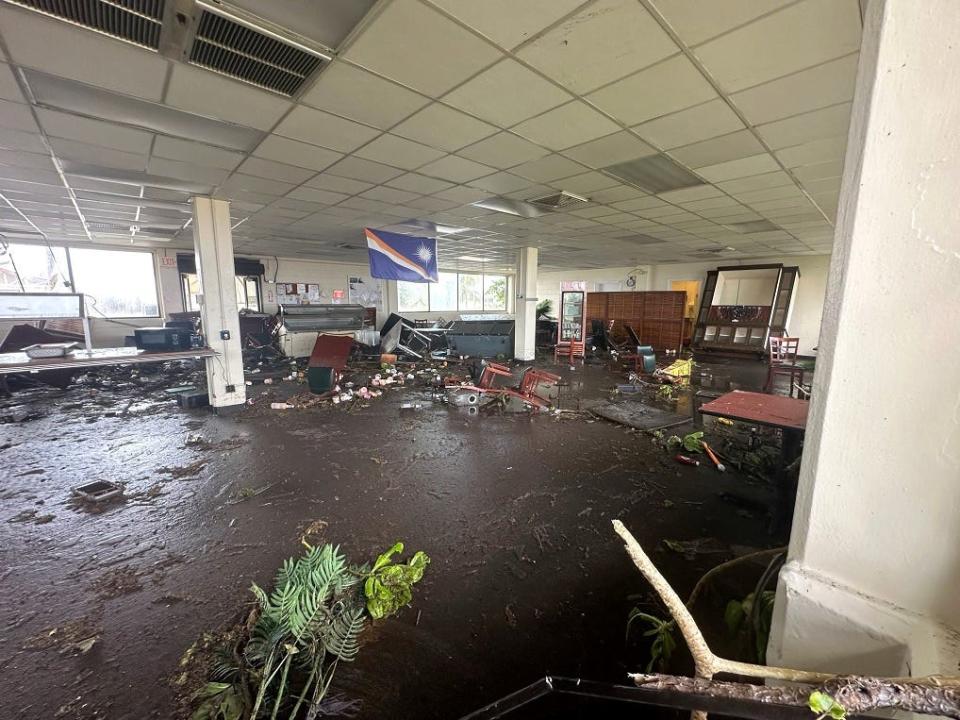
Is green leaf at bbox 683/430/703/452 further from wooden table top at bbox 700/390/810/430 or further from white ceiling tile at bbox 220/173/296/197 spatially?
white ceiling tile at bbox 220/173/296/197

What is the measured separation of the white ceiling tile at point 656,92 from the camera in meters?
2.16

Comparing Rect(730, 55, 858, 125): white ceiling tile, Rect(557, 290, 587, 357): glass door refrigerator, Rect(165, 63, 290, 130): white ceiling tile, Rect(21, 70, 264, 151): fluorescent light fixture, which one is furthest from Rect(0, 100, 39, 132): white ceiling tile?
Rect(557, 290, 587, 357): glass door refrigerator

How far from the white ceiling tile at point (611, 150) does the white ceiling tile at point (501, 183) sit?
0.76 metres

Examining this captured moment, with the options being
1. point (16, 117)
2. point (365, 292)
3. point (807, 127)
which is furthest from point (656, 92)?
point (365, 292)

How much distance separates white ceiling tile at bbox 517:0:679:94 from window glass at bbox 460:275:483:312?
13888 mm

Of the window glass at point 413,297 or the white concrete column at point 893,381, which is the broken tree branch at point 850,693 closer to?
the white concrete column at point 893,381

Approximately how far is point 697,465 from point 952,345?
3.21 meters

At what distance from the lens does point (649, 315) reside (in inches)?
430

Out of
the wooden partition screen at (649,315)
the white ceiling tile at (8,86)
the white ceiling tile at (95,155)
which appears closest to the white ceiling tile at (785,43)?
the white ceiling tile at (8,86)

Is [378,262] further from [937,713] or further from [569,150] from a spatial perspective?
[937,713]

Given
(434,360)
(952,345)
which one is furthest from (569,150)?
(434,360)

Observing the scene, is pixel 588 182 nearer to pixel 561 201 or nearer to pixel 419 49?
pixel 561 201

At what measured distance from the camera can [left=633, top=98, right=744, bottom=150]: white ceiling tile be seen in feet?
8.48

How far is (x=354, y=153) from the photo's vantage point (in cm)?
342
